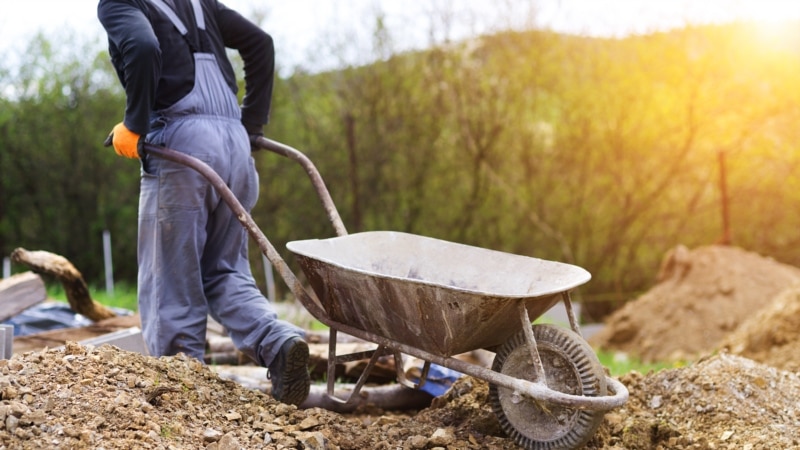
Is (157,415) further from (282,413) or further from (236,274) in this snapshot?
(236,274)

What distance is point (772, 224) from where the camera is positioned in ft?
31.0

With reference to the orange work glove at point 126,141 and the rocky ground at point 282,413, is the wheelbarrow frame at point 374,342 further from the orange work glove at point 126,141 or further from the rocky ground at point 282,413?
the rocky ground at point 282,413

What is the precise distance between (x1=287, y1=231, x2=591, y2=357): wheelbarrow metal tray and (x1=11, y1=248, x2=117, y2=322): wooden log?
1872mm

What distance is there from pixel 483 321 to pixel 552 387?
1.09 feet

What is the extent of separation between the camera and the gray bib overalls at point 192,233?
131 inches

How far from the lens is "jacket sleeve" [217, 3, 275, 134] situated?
12.3ft

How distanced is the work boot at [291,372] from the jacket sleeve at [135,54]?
99 cm

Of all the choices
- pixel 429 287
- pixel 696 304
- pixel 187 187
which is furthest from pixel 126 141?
pixel 696 304

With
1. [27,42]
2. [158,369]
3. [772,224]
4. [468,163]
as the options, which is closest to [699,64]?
[772,224]

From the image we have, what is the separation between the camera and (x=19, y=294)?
4273mm

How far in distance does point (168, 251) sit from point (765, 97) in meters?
7.46

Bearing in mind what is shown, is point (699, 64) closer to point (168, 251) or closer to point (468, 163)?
point (468, 163)

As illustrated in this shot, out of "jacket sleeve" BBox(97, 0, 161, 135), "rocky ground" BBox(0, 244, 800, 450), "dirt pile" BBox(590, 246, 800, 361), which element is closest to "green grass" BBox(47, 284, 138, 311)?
"rocky ground" BBox(0, 244, 800, 450)

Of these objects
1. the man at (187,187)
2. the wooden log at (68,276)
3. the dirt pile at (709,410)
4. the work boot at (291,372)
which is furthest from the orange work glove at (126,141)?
the dirt pile at (709,410)
